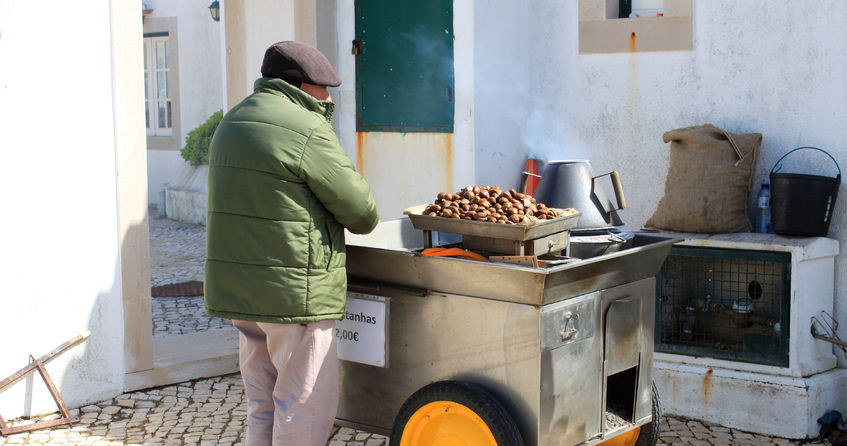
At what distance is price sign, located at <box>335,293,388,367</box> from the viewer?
153 inches

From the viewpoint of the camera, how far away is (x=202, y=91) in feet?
54.5

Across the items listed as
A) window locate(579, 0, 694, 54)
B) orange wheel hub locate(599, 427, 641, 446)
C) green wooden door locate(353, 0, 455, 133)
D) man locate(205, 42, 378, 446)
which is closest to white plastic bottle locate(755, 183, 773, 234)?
window locate(579, 0, 694, 54)

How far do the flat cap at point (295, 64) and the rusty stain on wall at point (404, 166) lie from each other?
312 centimetres

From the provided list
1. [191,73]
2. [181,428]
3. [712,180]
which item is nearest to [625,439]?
[712,180]

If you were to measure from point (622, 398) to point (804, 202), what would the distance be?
1.91 metres

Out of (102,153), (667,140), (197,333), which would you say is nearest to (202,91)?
(197,333)

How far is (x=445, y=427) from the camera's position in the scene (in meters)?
3.73

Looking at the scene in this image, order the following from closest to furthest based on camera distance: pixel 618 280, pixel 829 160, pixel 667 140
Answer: pixel 618 280
pixel 829 160
pixel 667 140

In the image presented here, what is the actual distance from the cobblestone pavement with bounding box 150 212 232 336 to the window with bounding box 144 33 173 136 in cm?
220

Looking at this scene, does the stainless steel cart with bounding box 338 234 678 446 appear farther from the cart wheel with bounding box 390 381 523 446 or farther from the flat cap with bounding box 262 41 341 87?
the flat cap with bounding box 262 41 341 87

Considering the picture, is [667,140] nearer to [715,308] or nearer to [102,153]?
[715,308]

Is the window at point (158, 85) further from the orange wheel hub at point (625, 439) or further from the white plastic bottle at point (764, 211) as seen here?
the orange wheel hub at point (625, 439)

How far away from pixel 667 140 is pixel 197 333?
157 inches

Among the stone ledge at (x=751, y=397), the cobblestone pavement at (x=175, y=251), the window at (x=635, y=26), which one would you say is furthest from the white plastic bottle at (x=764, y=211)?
the cobblestone pavement at (x=175, y=251)
